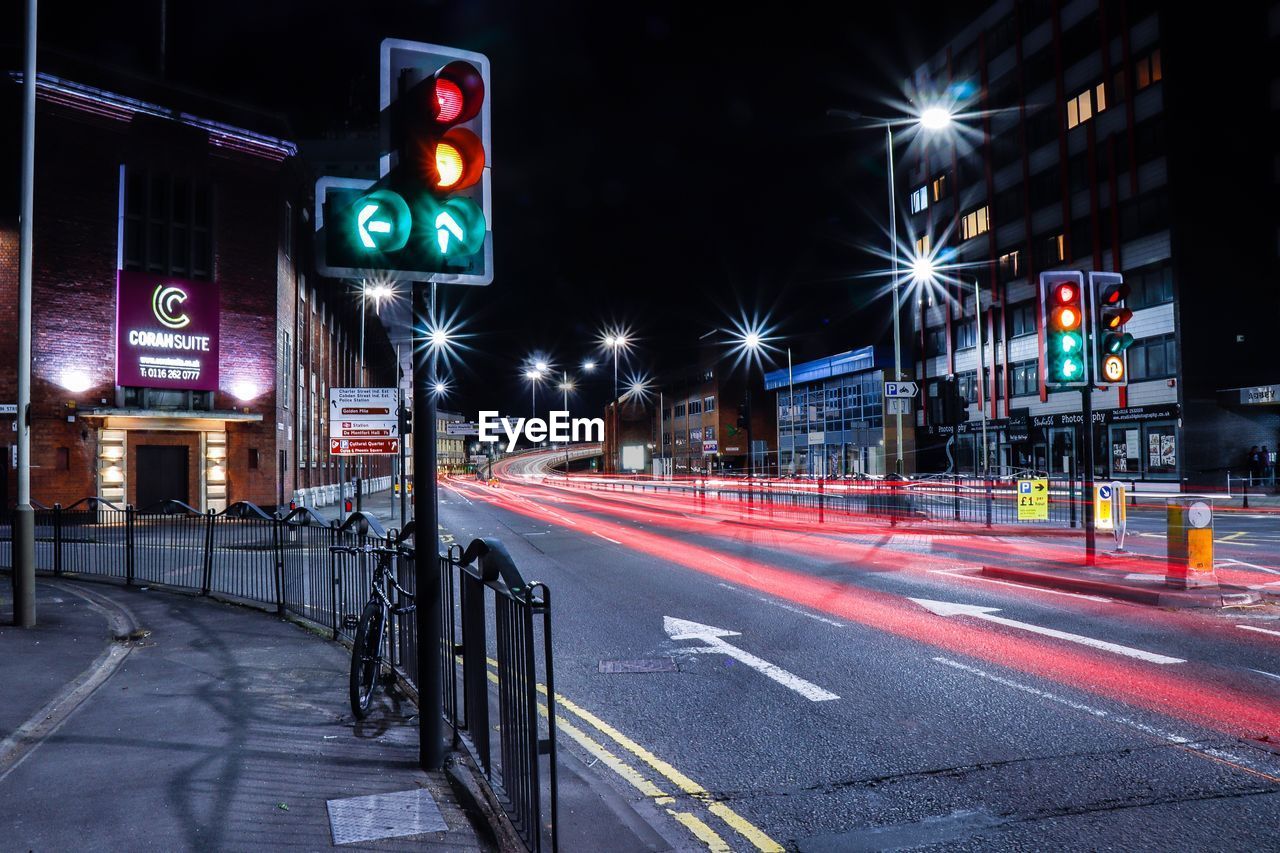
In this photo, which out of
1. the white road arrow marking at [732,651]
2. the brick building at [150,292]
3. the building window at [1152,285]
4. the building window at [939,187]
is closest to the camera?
the white road arrow marking at [732,651]

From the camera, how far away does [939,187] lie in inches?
2500

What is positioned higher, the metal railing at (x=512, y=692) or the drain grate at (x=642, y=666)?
the metal railing at (x=512, y=692)

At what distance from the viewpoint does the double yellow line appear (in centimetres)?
443

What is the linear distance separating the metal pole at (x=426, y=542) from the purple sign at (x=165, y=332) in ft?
93.4

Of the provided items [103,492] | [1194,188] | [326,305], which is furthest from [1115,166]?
[103,492]

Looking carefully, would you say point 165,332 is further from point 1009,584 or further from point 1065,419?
point 1065,419

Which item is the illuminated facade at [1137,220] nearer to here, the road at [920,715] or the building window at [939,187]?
the building window at [939,187]

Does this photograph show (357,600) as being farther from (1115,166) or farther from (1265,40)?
(1265,40)

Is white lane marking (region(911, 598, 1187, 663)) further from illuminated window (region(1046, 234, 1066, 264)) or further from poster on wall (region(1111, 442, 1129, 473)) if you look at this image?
illuminated window (region(1046, 234, 1066, 264))

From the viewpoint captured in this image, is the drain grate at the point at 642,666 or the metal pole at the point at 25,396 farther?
the metal pole at the point at 25,396

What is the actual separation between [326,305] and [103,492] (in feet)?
75.0

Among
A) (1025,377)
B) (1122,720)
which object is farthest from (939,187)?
(1122,720)

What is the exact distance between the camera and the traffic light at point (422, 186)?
181 inches

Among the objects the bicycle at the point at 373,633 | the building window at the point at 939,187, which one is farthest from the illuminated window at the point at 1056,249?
the bicycle at the point at 373,633
